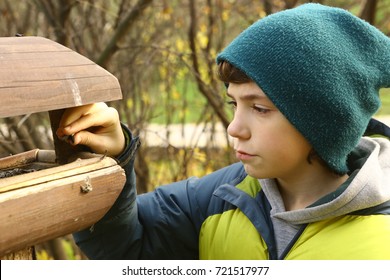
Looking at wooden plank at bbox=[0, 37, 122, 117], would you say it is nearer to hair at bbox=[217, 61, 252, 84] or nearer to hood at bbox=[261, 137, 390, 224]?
hair at bbox=[217, 61, 252, 84]

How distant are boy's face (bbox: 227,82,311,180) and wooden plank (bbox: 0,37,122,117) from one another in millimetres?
328

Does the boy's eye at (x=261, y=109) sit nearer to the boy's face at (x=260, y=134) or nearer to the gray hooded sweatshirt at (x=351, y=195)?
the boy's face at (x=260, y=134)

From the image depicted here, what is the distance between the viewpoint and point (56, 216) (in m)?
1.36

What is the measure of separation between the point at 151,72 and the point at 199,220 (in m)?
3.33

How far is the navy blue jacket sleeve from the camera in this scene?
177 centimetres

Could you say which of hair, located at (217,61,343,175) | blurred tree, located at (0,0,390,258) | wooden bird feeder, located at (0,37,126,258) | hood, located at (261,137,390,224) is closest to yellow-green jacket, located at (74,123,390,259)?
hood, located at (261,137,390,224)

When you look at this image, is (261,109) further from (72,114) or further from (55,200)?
(55,200)

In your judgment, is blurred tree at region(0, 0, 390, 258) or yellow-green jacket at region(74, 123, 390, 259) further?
blurred tree at region(0, 0, 390, 258)

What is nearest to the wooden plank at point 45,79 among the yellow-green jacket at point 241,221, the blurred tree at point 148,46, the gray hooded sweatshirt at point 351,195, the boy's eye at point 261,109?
the yellow-green jacket at point 241,221

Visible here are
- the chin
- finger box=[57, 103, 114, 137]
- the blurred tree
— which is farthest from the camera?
the blurred tree

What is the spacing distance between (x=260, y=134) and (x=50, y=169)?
0.54 m

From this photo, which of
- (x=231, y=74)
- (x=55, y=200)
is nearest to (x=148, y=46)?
(x=231, y=74)

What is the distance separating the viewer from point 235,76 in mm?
1644

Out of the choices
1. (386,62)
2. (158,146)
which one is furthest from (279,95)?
(158,146)
